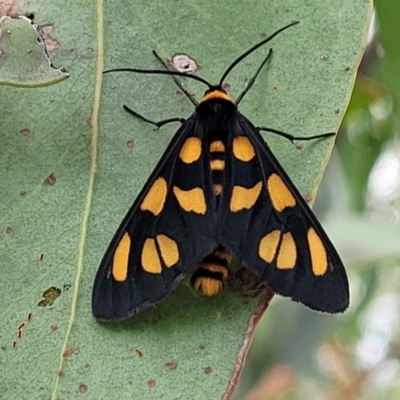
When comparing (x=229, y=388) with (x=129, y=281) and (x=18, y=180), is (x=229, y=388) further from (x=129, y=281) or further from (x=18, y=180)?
(x=18, y=180)

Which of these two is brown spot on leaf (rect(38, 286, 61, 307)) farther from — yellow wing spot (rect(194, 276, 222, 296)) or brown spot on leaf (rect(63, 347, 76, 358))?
yellow wing spot (rect(194, 276, 222, 296))

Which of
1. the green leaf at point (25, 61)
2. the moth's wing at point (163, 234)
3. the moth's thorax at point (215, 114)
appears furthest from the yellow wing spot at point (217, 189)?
the green leaf at point (25, 61)

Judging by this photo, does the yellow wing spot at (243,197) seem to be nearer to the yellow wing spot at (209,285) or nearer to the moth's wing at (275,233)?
the moth's wing at (275,233)

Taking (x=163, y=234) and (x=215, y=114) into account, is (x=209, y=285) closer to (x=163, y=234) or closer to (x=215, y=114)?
(x=163, y=234)

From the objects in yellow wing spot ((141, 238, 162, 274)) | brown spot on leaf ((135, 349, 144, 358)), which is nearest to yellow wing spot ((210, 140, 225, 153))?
yellow wing spot ((141, 238, 162, 274))

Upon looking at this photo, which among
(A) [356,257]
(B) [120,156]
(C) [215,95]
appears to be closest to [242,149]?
(C) [215,95]

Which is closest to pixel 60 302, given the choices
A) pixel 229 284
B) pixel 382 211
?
pixel 229 284
